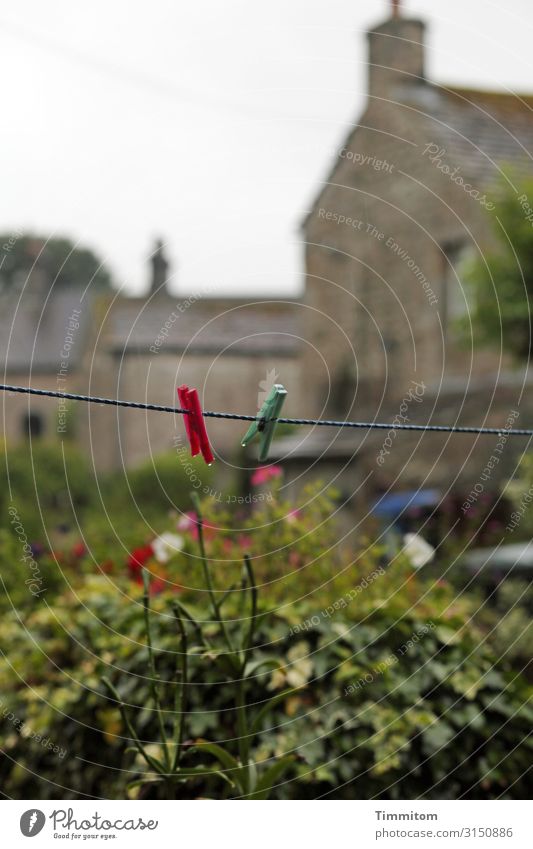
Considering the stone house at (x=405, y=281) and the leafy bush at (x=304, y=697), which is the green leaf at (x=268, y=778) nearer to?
the leafy bush at (x=304, y=697)

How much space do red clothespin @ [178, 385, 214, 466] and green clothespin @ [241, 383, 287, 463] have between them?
93 mm

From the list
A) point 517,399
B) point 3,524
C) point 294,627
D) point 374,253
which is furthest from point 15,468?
point 294,627

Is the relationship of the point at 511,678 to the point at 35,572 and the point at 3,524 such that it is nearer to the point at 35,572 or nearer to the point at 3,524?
the point at 35,572

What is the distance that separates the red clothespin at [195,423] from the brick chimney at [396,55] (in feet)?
38.6

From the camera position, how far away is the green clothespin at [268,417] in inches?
89.5

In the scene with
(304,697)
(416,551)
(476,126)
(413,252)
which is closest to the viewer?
(304,697)

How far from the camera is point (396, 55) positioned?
1378cm

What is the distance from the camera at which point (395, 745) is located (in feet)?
11.1

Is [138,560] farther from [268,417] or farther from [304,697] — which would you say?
[268,417]

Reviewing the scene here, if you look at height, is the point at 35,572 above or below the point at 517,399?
below

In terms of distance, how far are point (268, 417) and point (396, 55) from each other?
491 inches
